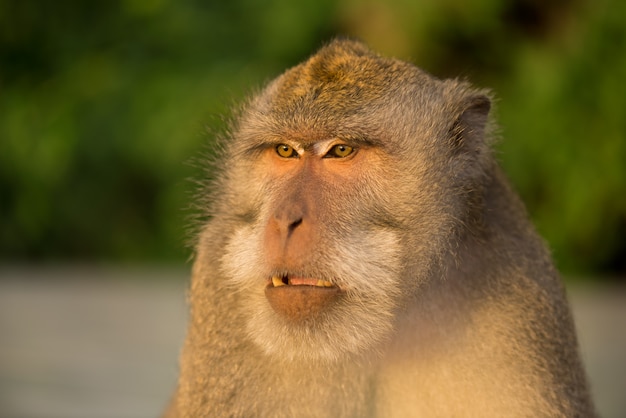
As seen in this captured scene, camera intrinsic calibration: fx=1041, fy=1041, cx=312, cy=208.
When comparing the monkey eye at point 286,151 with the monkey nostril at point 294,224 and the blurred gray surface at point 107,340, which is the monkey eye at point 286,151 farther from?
the blurred gray surface at point 107,340

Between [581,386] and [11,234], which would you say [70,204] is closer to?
[11,234]

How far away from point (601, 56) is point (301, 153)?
5.25 meters

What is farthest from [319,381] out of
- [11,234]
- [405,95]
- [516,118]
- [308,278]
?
[11,234]

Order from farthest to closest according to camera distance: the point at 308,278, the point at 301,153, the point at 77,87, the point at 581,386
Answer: the point at 77,87, the point at 581,386, the point at 301,153, the point at 308,278

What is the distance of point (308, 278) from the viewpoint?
3.08m

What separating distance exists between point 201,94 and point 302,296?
5773mm

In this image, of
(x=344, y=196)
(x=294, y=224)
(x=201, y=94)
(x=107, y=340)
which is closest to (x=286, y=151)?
(x=344, y=196)

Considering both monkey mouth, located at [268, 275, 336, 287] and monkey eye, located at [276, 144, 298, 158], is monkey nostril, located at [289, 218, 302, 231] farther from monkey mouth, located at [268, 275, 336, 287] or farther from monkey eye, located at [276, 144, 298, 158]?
monkey eye, located at [276, 144, 298, 158]

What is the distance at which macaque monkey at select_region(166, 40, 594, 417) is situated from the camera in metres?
3.15

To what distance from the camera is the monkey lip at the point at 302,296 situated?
3102 millimetres

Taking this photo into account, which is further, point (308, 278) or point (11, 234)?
point (11, 234)

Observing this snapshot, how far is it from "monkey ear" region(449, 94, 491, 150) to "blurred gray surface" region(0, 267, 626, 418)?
104 inches

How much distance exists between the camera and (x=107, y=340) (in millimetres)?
7461

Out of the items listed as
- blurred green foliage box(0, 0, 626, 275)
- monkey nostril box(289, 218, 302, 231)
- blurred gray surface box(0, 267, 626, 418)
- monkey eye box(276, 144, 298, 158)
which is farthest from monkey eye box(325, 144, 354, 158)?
blurred green foliage box(0, 0, 626, 275)
